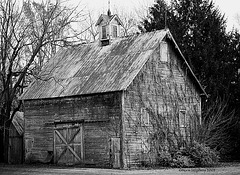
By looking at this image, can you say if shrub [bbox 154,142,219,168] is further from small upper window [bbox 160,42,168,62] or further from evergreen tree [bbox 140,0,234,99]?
evergreen tree [bbox 140,0,234,99]

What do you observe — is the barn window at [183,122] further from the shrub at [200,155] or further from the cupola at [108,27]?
the cupola at [108,27]

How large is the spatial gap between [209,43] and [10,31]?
14.5 m

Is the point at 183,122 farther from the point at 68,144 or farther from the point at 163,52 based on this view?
the point at 68,144

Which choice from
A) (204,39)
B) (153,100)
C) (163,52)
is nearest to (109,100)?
(153,100)

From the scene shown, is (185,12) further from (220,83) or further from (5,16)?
(5,16)

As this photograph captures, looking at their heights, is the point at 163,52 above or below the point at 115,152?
above

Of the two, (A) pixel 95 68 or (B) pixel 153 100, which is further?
(A) pixel 95 68

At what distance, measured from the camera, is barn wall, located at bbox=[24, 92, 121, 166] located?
30672 millimetres

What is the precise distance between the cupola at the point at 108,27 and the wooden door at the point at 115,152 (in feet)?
26.5

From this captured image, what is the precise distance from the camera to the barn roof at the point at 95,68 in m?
31.2

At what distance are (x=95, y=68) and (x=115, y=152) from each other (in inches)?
240

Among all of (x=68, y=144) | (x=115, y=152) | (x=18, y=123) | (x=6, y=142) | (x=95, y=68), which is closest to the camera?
(x=115, y=152)

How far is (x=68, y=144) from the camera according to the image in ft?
108

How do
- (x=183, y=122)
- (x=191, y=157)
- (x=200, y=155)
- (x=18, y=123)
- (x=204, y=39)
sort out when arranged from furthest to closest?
1. (x=204, y=39)
2. (x=18, y=123)
3. (x=183, y=122)
4. (x=191, y=157)
5. (x=200, y=155)
